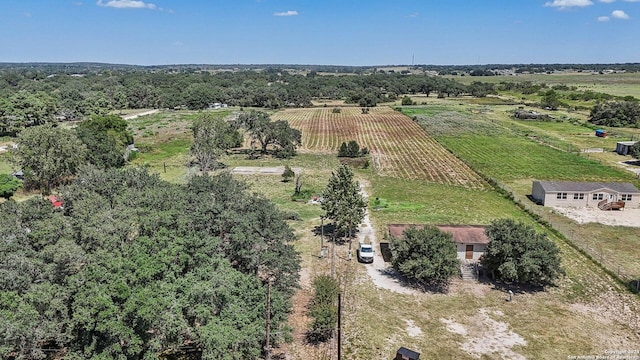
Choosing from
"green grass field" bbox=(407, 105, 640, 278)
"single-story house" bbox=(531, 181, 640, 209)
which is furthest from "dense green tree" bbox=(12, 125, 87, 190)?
"single-story house" bbox=(531, 181, 640, 209)

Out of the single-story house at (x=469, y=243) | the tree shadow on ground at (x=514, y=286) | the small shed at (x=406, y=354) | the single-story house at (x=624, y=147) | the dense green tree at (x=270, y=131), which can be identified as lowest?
the tree shadow on ground at (x=514, y=286)

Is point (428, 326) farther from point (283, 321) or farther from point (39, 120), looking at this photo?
point (39, 120)

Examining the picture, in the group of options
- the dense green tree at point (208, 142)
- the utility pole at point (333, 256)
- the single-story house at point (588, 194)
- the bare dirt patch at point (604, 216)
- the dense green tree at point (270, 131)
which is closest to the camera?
the utility pole at point (333, 256)

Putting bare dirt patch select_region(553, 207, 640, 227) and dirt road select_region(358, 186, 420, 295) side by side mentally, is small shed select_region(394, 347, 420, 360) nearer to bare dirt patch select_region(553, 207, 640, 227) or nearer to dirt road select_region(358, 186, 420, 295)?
dirt road select_region(358, 186, 420, 295)

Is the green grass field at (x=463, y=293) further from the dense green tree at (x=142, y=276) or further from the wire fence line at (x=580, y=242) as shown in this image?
the dense green tree at (x=142, y=276)

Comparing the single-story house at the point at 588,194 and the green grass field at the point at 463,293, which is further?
the single-story house at the point at 588,194

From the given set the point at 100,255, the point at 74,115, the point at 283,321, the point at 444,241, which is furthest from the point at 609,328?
the point at 74,115

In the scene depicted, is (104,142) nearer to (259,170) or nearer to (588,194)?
(259,170)

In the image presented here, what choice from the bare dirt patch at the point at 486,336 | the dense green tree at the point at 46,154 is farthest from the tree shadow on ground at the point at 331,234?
the dense green tree at the point at 46,154
